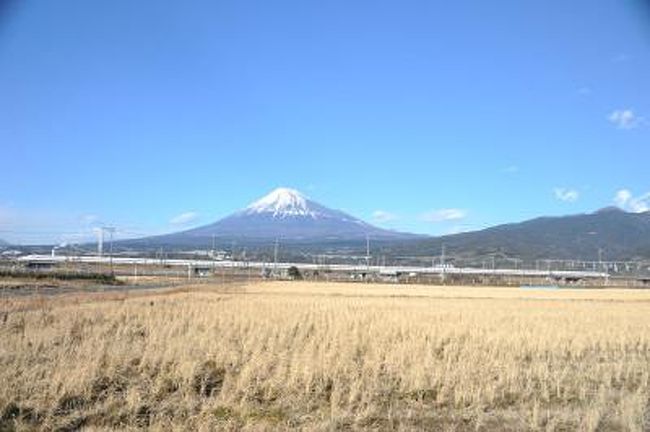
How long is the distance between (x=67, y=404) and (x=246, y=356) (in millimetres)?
4590

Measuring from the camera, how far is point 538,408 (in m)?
10.2

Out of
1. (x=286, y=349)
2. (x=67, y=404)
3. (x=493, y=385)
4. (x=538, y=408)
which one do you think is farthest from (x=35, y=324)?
(x=538, y=408)

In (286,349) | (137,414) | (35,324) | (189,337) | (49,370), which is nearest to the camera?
(137,414)

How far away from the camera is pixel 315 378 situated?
38.2ft

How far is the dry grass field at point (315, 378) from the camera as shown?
927cm

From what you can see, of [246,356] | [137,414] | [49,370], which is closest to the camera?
[137,414]

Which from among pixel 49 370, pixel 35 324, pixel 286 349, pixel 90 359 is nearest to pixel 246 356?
pixel 286 349

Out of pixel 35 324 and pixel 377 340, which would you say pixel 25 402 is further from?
pixel 35 324

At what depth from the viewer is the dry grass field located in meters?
9.27

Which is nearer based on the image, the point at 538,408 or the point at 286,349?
the point at 538,408

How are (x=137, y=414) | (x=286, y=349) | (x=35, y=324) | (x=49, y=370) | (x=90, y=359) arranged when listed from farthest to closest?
(x=35, y=324)
(x=286, y=349)
(x=90, y=359)
(x=49, y=370)
(x=137, y=414)

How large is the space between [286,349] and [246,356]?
4.52 ft

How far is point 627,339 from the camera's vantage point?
20000 millimetres

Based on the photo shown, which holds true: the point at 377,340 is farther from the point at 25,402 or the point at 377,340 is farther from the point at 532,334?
the point at 25,402
